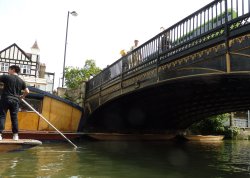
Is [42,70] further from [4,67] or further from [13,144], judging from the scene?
[13,144]

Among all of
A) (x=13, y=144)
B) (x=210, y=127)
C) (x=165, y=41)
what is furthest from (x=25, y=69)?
(x=13, y=144)

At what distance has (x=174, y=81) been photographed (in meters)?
10.7

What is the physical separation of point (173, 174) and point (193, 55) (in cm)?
392

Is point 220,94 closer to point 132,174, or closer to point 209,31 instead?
point 209,31

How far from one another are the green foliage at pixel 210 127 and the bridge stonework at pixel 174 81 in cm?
794

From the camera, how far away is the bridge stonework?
Result: 8273 millimetres

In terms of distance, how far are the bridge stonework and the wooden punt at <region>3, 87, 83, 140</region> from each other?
157 centimetres

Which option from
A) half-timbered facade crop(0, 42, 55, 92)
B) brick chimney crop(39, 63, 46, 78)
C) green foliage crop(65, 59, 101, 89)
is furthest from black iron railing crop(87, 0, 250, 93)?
brick chimney crop(39, 63, 46, 78)

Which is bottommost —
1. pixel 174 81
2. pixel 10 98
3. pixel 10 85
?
pixel 10 98

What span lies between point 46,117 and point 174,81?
965 cm

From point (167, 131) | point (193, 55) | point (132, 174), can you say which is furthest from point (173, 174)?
point (167, 131)

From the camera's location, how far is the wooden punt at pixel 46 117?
642 inches

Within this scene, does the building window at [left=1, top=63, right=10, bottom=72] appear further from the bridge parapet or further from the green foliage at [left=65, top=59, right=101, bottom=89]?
the bridge parapet

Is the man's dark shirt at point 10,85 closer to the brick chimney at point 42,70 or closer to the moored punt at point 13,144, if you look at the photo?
the moored punt at point 13,144
